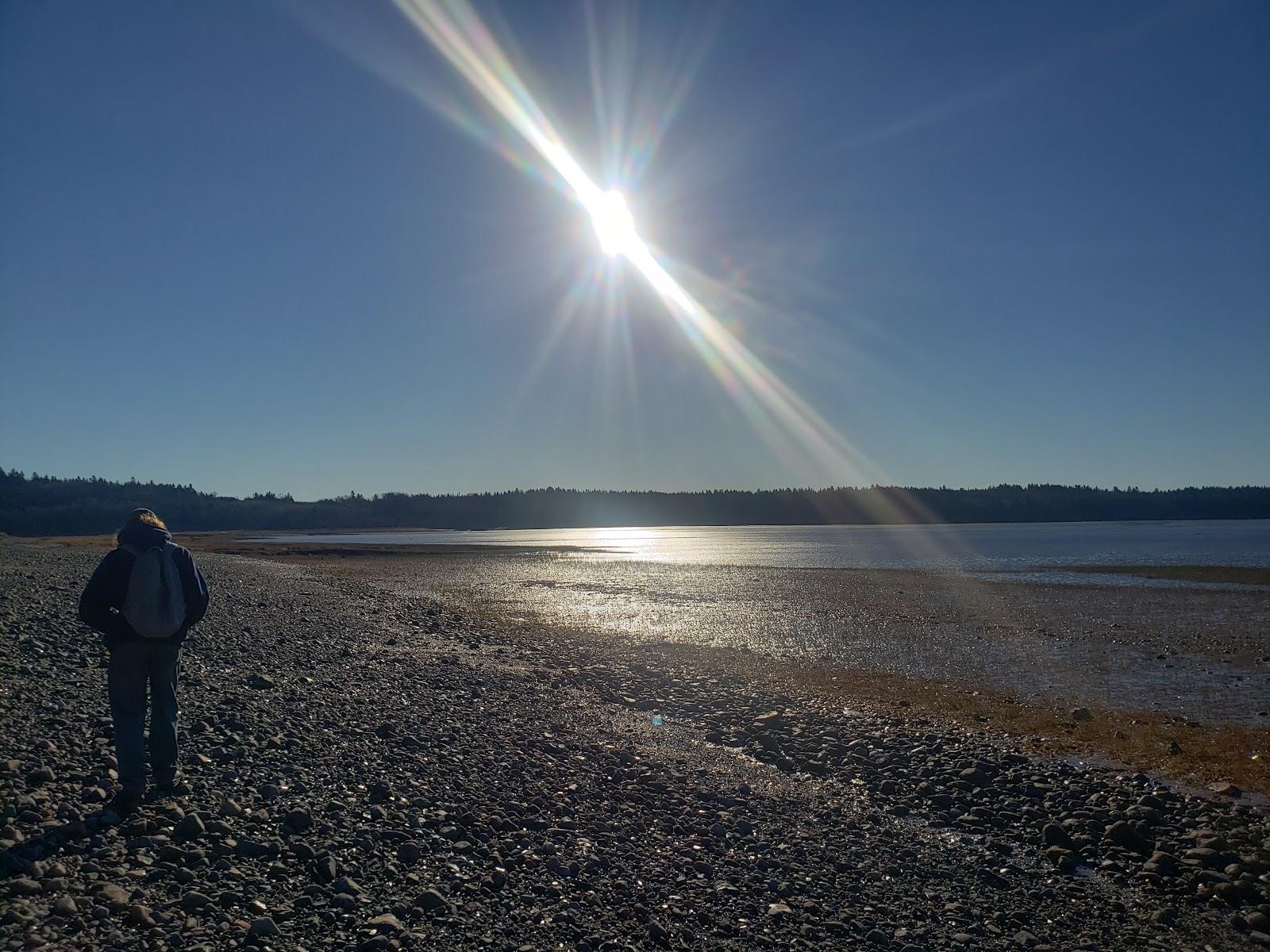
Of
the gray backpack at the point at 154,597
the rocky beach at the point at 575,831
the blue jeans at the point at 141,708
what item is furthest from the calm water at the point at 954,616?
the gray backpack at the point at 154,597

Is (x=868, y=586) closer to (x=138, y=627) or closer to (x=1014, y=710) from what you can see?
(x=1014, y=710)

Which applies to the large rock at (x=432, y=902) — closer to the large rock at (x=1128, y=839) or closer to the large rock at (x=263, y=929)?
the large rock at (x=263, y=929)

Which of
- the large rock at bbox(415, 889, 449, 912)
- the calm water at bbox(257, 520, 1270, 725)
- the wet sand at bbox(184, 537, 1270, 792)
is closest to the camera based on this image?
the large rock at bbox(415, 889, 449, 912)

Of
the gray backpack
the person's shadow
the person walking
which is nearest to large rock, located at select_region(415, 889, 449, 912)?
the person's shadow

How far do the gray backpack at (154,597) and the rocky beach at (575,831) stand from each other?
1576 mm

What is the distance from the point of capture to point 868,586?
4212cm

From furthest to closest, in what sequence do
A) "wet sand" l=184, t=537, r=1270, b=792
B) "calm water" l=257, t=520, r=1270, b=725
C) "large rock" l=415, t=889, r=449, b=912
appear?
"calm water" l=257, t=520, r=1270, b=725 → "wet sand" l=184, t=537, r=1270, b=792 → "large rock" l=415, t=889, r=449, b=912

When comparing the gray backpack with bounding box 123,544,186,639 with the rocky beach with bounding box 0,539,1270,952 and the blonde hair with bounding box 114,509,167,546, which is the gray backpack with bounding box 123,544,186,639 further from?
the rocky beach with bounding box 0,539,1270,952

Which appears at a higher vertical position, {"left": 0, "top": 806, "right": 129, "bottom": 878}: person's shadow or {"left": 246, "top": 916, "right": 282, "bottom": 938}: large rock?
{"left": 0, "top": 806, "right": 129, "bottom": 878}: person's shadow

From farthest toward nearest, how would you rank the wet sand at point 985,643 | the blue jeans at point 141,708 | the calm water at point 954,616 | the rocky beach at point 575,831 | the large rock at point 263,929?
the calm water at point 954,616, the wet sand at point 985,643, the blue jeans at point 141,708, the rocky beach at point 575,831, the large rock at point 263,929

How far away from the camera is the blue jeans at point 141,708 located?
24.5 feet

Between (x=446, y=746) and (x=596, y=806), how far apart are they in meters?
2.67

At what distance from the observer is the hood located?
304 inches

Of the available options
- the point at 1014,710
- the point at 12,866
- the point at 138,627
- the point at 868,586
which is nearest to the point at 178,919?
the point at 12,866
